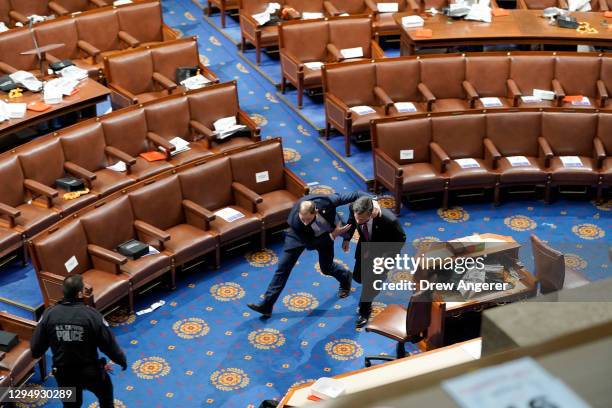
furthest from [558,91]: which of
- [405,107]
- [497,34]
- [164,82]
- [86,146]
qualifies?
[86,146]

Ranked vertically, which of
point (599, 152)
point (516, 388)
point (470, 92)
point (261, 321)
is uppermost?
point (516, 388)

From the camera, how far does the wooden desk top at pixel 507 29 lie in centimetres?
1081

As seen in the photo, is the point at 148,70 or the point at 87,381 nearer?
the point at 87,381

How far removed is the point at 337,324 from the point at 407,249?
84 centimetres

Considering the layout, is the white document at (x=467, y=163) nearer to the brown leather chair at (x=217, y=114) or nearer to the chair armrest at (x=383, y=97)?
the chair armrest at (x=383, y=97)

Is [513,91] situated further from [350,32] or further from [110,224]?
[110,224]

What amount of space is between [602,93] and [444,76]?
1.68 meters

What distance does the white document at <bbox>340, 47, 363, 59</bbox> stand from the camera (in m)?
10.9

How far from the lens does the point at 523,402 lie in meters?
1.82

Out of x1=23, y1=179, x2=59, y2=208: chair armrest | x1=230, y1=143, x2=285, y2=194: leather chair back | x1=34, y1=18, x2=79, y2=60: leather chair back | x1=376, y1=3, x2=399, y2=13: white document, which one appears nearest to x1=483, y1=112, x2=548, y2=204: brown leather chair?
x1=230, y1=143, x2=285, y2=194: leather chair back

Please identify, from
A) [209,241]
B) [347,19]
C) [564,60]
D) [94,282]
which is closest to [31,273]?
[94,282]

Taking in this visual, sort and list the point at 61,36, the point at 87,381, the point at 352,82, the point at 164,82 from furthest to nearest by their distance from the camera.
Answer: the point at 61,36, the point at 164,82, the point at 352,82, the point at 87,381

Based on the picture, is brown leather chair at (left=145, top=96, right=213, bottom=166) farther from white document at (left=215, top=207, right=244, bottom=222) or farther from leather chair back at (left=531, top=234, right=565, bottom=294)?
leather chair back at (left=531, top=234, right=565, bottom=294)

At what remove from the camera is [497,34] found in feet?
35.6
